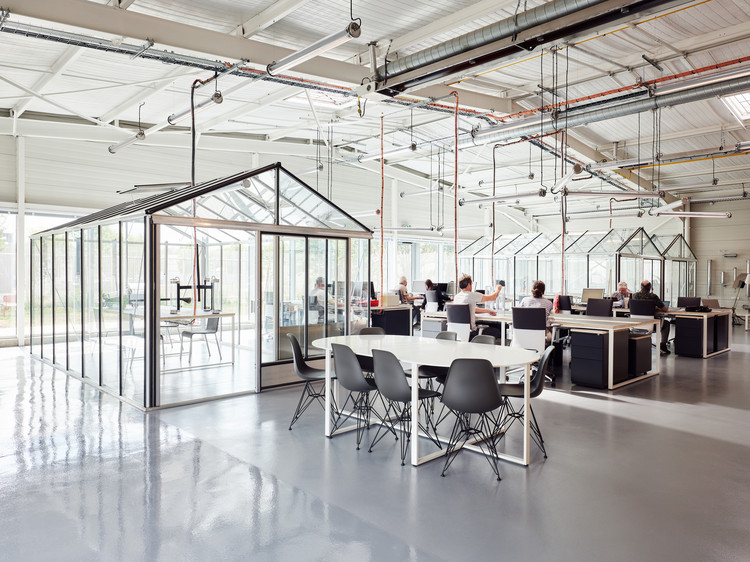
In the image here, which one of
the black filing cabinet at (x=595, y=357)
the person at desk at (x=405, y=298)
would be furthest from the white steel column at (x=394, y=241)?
the black filing cabinet at (x=595, y=357)

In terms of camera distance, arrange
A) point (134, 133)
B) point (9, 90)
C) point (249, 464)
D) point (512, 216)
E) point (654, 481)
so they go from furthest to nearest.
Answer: point (512, 216) < point (134, 133) < point (9, 90) < point (249, 464) < point (654, 481)

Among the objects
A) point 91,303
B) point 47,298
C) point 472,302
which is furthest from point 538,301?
point 47,298

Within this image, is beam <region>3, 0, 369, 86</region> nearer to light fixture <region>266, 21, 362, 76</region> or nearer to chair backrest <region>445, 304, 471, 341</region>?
light fixture <region>266, 21, 362, 76</region>

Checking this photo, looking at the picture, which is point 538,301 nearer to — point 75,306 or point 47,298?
point 75,306

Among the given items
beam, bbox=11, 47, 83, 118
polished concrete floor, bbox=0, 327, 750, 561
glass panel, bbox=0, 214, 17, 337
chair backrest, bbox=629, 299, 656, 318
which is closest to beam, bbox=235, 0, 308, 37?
beam, bbox=11, 47, 83, 118

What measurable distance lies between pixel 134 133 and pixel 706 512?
1122cm

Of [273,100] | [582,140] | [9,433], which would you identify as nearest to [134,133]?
[273,100]

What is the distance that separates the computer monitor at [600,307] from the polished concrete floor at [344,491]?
11.6 ft

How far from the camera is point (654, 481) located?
13.3ft

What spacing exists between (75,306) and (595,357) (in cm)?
742

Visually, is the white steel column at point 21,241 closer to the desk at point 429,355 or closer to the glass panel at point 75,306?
the glass panel at point 75,306

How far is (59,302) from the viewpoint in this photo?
9.00 meters

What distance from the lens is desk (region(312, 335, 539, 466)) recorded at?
4.35 m

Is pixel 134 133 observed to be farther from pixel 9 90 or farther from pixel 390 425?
pixel 390 425
